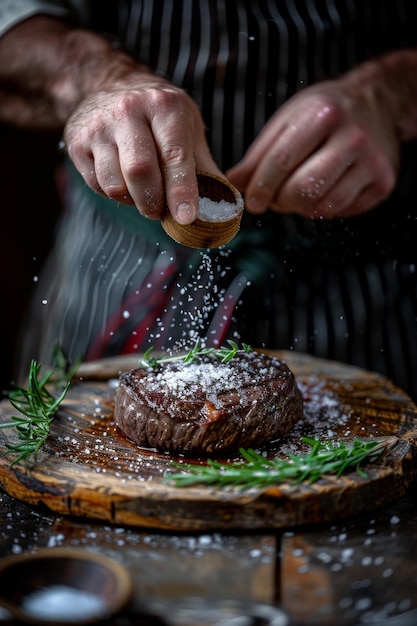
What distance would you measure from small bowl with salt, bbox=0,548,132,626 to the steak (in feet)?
1.24

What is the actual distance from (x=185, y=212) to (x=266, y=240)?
0.87m

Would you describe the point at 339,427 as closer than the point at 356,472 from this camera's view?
No

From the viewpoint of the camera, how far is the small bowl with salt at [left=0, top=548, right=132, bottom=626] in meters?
1.00

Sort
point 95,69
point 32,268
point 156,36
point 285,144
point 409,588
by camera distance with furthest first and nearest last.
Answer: point 32,268 < point 156,36 < point 95,69 < point 285,144 < point 409,588

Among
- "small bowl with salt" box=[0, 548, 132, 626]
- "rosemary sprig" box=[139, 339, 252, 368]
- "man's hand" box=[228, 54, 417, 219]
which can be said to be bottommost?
"rosemary sprig" box=[139, 339, 252, 368]

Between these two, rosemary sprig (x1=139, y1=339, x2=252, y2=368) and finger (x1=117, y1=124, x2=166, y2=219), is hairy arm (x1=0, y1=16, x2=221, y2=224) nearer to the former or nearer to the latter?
finger (x1=117, y1=124, x2=166, y2=219)

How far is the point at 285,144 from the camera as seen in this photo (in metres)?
1.88

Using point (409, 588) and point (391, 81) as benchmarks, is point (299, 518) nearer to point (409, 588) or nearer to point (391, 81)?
point (409, 588)

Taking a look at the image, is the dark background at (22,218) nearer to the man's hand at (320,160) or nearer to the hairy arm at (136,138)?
the hairy arm at (136,138)

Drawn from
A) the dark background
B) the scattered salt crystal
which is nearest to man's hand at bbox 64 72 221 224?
the scattered salt crystal

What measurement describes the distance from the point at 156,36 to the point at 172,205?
3.48ft

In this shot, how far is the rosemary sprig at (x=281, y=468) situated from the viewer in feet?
4.32

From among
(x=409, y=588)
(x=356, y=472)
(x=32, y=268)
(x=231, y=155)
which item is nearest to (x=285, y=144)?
(x=231, y=155)

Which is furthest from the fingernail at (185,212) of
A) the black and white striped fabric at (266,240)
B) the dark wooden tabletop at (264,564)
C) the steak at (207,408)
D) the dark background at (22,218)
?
the dark background at (22,218)
